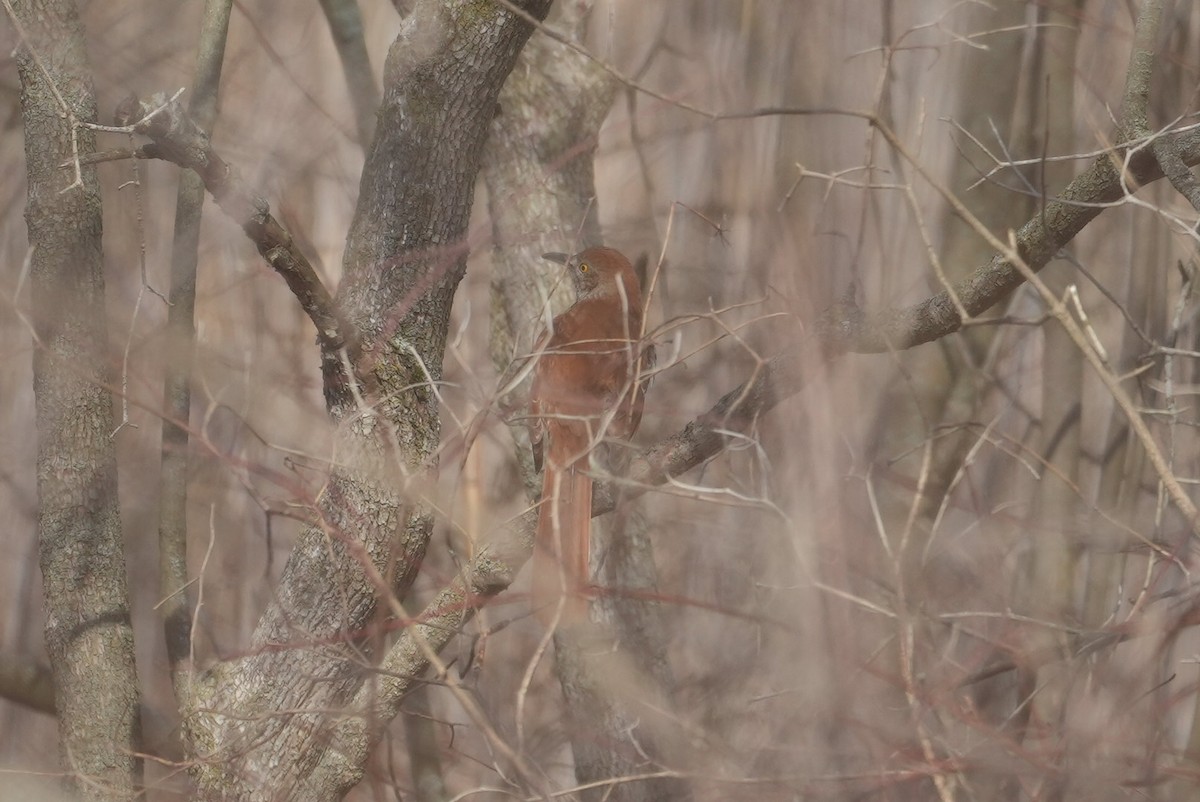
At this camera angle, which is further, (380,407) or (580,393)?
(580,393)

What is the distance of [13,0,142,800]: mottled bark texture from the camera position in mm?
3199

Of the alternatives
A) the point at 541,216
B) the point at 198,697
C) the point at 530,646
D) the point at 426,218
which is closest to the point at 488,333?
the point at 541,216

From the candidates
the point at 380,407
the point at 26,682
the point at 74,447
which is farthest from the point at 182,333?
the point at 26,682

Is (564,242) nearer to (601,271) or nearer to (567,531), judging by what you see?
(601,271)

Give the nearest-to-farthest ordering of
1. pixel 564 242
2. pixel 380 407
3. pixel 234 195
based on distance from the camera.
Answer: pixel 234 195, pixel 380 407, pixel 564 242

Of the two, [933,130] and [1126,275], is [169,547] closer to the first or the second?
[933,130]

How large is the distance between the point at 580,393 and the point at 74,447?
1.44 m

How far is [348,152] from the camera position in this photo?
4.74 m

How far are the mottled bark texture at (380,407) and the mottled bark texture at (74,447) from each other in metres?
0.48

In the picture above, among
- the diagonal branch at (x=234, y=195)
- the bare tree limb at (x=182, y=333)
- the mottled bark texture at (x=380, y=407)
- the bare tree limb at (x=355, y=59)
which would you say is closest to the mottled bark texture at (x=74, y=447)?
the bare tree limb at (x=182, y=333)

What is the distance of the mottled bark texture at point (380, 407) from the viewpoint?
2818 mm

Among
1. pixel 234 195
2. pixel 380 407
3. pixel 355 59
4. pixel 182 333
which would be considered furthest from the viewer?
pixel 355 59

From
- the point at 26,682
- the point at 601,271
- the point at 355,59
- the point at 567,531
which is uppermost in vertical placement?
the point at 355,59

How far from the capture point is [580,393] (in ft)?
11.2
